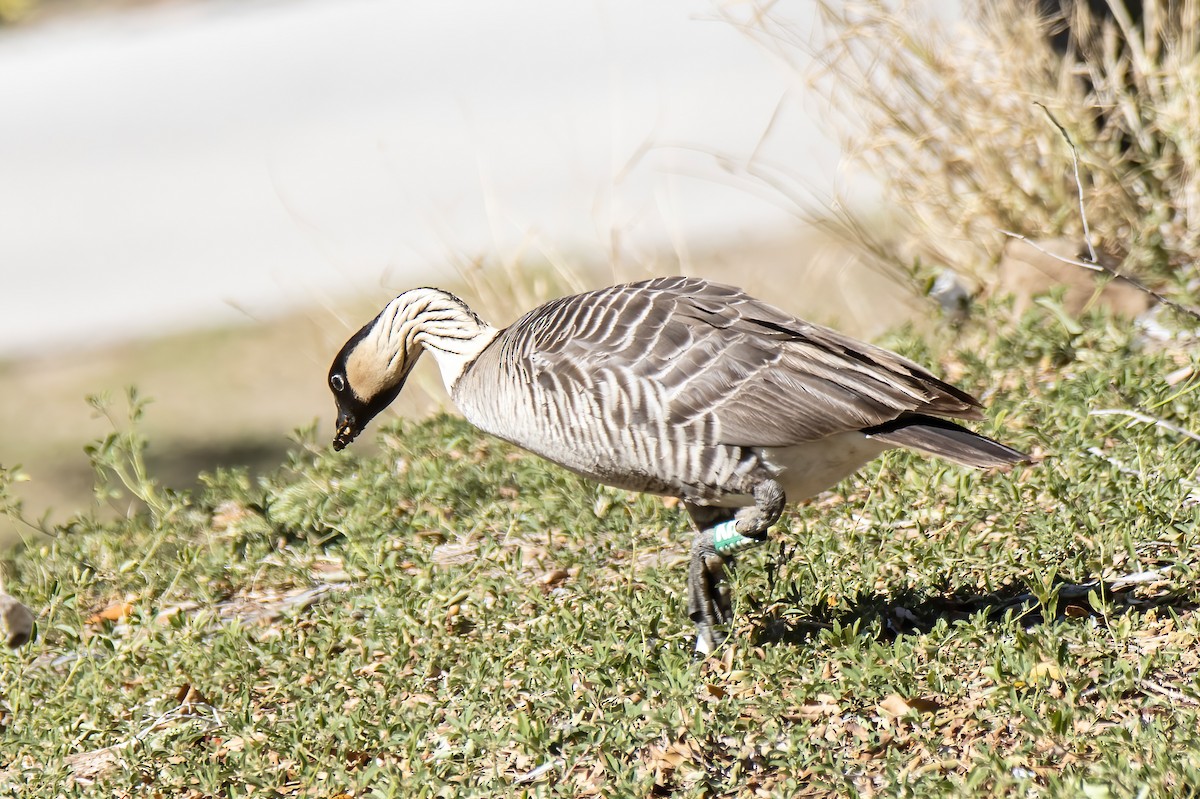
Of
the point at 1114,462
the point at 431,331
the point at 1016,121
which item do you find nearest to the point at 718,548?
the point at 431,331

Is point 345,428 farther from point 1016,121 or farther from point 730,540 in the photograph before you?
point 1016,121

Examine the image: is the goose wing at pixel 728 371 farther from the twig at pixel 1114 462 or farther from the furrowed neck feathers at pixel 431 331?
the twig at pixel 1114 462

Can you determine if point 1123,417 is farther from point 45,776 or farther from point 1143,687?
point 45,776

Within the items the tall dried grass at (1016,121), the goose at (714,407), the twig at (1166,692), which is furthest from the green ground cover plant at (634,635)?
the tall dried grass at (1016,121)

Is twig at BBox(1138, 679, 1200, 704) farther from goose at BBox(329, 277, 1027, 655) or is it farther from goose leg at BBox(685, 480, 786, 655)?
goose leg at BBox(685, 480, 786, 655)

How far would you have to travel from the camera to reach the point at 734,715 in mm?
3793

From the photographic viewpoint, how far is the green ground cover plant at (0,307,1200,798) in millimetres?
3701

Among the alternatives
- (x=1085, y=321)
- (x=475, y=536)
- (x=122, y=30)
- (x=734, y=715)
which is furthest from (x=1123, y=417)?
(x=122, y=30)

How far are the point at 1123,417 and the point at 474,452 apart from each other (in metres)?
3.10

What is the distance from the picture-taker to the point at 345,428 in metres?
5.20

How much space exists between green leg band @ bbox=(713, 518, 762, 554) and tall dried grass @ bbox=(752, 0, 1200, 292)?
9.99ft

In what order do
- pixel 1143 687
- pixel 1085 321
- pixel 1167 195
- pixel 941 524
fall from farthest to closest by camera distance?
pixel 1167 195 → pixel 1085 321 → pixel 941 524 → pixel 1143 687

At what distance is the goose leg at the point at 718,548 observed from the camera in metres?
4.03

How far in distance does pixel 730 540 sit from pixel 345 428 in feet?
5.91
